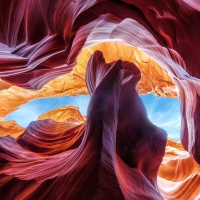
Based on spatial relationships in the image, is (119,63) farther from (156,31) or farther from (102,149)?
(102,149)

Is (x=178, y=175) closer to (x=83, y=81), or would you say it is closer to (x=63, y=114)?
(x=83, y=81)

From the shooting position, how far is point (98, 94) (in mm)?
2596

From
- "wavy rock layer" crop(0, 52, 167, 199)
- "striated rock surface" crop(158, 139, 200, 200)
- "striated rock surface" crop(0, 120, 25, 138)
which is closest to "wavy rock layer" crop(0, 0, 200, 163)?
"wavy rock layer" crop(0, 52, 167, 199)

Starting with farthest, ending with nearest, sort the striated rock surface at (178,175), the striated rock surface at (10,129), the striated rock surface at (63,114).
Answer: the striated rock surface at (63,114) < the striated rock surface at (10,129) < the striated rock surface at (178,175)

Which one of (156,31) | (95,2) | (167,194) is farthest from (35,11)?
(167,194)

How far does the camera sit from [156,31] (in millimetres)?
2939

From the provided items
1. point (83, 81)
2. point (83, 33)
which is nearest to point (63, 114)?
point (83, 81)

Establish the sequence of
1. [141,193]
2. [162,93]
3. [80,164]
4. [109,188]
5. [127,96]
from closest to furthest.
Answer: [109,188]
[80,164]
[141,193]
[127,96]
[162,93]

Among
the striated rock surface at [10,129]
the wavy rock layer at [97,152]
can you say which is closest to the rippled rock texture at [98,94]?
the wavy rock layer at [97,152]

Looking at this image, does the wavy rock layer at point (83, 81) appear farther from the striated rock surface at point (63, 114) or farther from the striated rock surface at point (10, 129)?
the striated rock surface at point (63, 114)

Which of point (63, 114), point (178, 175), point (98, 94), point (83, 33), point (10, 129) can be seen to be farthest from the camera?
point (63, 114)

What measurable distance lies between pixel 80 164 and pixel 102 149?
19cm

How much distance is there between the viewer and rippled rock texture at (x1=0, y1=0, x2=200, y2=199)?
195 centimetres

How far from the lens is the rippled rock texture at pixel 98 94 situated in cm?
195
